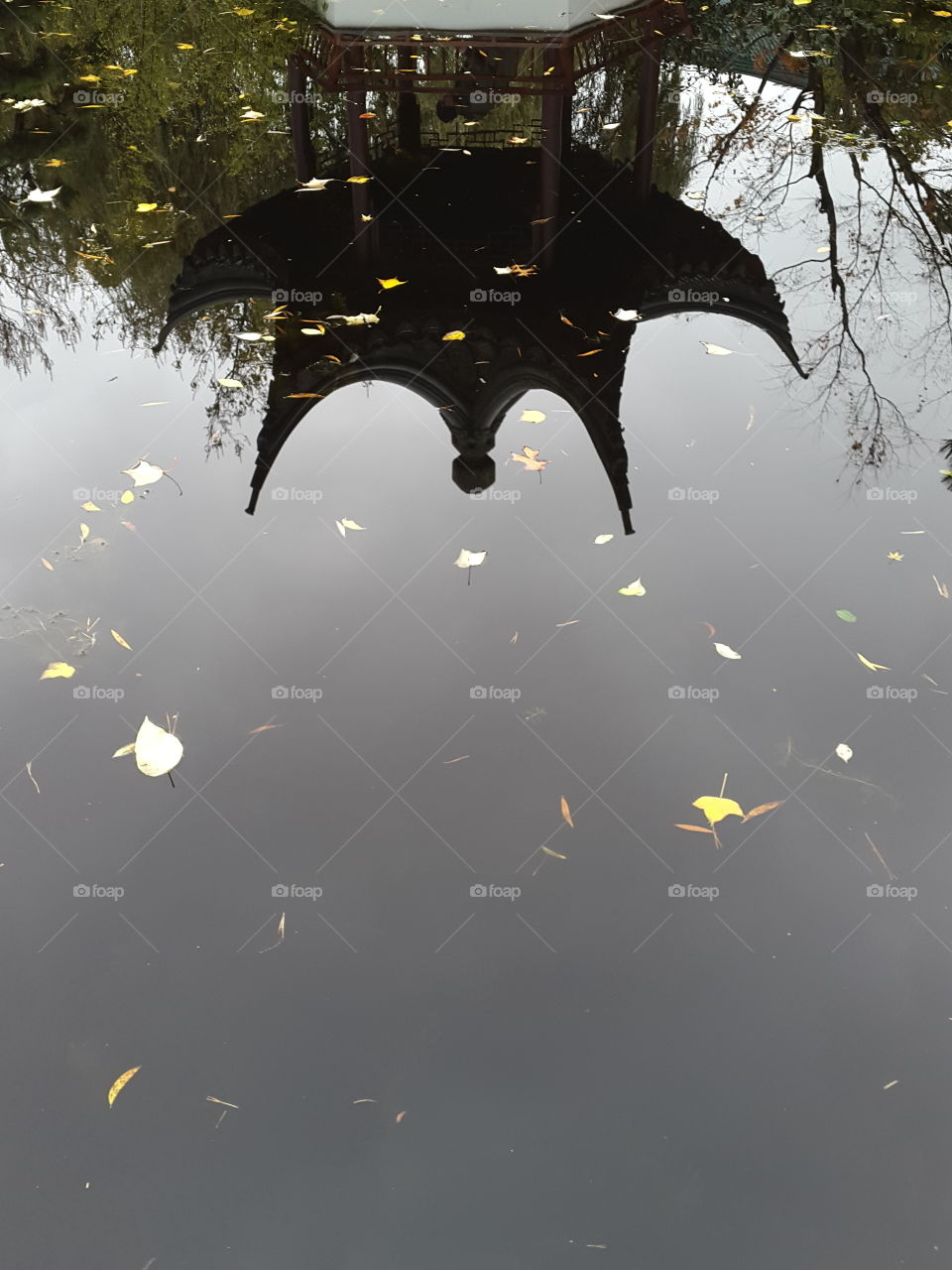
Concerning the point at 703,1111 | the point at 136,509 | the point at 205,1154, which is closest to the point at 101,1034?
the point at 205,1154

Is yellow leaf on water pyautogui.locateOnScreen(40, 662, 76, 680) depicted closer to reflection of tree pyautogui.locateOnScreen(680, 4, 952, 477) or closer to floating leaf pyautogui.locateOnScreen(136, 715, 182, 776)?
floating leaf pyautogui.locateOnScreen(136, 715, 182, 776)

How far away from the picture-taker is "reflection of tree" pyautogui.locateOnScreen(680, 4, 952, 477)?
16.0 feet

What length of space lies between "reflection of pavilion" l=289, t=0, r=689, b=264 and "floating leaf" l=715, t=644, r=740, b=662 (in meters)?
3.26

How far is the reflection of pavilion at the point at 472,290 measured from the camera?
4402mm

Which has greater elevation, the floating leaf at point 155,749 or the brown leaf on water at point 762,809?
the floating leaf at point 155,749

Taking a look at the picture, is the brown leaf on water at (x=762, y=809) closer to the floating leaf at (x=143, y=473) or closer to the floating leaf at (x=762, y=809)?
the floating leaf at (x=762, y=809)

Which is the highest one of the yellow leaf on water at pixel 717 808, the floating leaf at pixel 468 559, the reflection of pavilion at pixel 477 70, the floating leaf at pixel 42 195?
the reflection of pavilion at pixel 477 70

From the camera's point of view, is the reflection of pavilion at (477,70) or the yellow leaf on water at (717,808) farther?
the reflection of pavilion at (477,70)

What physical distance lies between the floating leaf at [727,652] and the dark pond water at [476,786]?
0.07ft

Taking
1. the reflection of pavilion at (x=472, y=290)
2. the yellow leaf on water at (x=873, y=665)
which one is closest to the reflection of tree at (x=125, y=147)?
the reflection of pavilion at (x=472, y=290)

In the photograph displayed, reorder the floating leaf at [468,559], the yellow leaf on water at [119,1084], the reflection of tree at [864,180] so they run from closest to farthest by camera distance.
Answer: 1. the yellow leaf on water at [119,1084]
2. the floating leaf at [468,559]
3. the reflection of tree at [864,180]

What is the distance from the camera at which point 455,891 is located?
2498 millimetres

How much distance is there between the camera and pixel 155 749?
113 inches

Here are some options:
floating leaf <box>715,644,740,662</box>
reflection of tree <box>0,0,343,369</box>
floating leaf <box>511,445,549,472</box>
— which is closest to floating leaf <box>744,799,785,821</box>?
floating leaf <box>715,644,740,662</box>
